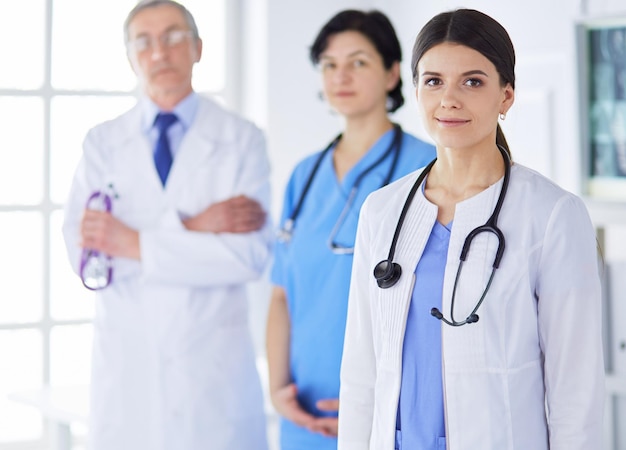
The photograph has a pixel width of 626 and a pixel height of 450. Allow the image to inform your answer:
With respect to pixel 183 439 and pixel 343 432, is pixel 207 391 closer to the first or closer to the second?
pixel 183 439

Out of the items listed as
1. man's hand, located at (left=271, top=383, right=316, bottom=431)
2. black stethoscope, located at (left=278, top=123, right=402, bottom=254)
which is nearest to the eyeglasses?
black stethoscope, located at (left=278, top=123, right=402, bottom=254)

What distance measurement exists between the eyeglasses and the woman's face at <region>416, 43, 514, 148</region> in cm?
91

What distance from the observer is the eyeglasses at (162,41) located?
2.05m

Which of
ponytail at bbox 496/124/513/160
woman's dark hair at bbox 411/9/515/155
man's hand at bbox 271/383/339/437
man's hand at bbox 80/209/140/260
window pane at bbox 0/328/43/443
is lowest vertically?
window pane at bbox 0/328/43/443

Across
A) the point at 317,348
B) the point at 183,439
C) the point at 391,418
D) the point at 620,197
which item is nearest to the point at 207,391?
the point at 183,439

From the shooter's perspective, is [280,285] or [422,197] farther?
[280,285]

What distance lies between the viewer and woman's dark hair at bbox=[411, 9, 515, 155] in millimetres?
1267

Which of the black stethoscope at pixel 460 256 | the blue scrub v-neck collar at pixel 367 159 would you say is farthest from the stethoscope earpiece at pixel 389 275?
the blue scrub v-neck collar at pixel 367 159

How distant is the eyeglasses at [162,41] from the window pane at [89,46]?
4.01ft

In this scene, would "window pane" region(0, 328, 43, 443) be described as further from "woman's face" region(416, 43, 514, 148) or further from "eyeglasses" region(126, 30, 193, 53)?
"woman's face" region(416, 43, 514, 148)

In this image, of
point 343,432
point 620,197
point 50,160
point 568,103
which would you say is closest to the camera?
point 343,432

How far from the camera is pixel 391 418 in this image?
132cm

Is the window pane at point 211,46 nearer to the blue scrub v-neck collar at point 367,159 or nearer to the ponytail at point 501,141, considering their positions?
the blue scrub v-neck collar at point 367,159

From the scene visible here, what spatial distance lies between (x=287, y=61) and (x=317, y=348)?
1.61m
